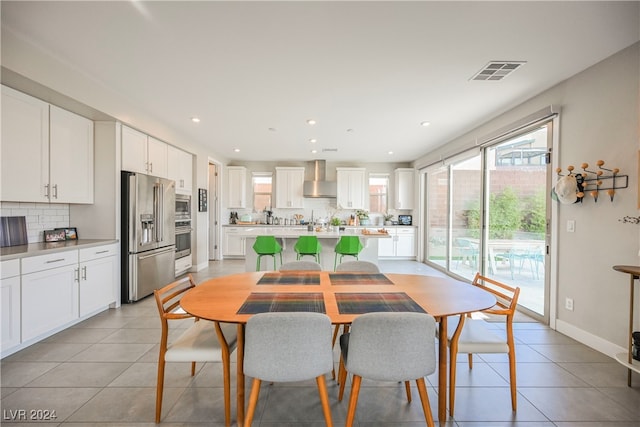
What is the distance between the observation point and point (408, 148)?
615 centimetres

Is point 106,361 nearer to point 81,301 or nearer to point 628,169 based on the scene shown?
point 81,301

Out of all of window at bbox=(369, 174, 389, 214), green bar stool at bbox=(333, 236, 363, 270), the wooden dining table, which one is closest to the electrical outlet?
the wooden dining table

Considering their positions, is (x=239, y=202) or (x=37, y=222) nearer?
(x=37, y=222)

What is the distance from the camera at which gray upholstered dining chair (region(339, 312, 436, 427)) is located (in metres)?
1.38

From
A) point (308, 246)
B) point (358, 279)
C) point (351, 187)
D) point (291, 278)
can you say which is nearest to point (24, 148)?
point (291, 278)

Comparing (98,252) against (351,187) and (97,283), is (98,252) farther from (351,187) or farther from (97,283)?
(351,187)

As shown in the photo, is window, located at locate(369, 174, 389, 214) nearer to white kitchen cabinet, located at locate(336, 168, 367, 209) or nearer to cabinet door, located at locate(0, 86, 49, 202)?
white kitchen cabinet, located at locate(336, 168, 367, 209)

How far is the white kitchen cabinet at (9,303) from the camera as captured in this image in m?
2.30

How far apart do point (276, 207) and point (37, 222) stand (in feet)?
16.0

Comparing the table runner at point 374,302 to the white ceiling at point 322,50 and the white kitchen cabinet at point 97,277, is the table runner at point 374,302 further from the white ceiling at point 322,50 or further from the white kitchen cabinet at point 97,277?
the white kitchen cabinet at point 97,277

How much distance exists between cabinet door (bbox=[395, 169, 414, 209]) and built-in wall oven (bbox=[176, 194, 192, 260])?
499 cm

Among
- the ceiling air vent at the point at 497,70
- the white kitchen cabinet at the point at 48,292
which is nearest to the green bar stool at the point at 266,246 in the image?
the white kitchen cabinet at the point at 48,292

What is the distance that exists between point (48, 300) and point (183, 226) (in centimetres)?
267

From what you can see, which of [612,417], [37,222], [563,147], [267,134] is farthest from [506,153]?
[37,222]
